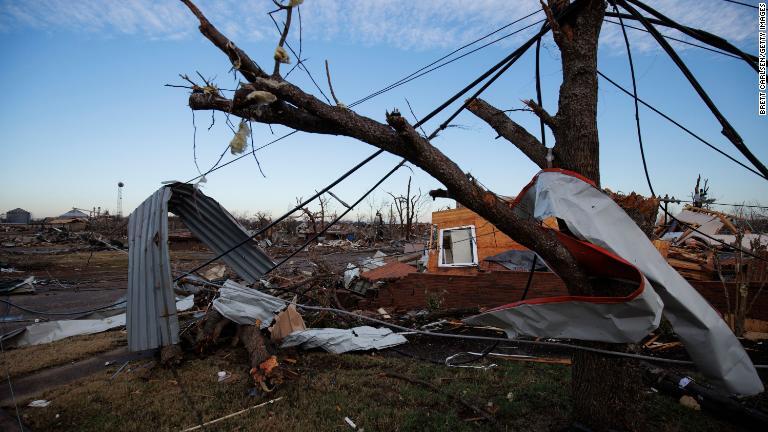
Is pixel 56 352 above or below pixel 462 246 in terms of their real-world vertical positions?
below

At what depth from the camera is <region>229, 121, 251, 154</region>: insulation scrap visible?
2.71 metres

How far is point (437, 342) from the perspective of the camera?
723 cm

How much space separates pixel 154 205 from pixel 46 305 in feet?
30.2

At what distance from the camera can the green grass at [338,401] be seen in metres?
3.96

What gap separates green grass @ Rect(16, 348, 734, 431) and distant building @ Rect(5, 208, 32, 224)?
281 feet

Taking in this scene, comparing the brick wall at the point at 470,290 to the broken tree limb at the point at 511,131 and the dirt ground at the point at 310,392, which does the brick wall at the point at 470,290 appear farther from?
the broken tree limb at the point at 511,131

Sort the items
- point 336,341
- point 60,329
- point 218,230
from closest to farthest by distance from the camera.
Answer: point 218,230
point 336,341
point 60,329

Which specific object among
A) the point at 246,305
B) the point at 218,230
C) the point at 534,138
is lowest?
the point at 246,305

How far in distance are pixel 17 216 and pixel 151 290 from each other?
9155cm

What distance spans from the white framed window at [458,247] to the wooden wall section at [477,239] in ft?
0.38

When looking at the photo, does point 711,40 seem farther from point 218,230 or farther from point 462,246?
point 462,246

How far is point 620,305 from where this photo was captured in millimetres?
2240

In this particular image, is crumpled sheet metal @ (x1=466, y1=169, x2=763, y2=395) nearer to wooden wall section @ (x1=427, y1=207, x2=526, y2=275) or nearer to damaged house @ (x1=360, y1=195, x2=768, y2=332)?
damaged house @ (x1=360, y1=195, x2=768, y2=332)

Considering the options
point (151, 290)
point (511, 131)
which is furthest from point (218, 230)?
point (511, 131)
